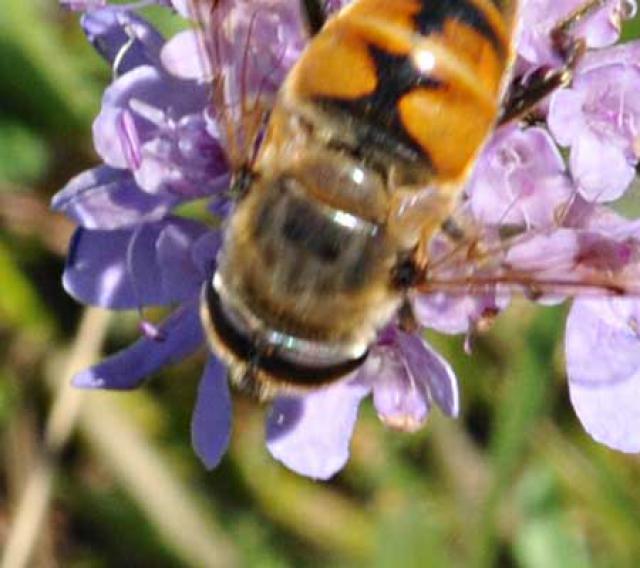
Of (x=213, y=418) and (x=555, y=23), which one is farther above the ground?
(x=555, y=23)

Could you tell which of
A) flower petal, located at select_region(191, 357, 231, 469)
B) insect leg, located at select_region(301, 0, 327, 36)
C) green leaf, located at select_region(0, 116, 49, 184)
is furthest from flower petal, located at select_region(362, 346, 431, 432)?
green leaf, located at select_region(0, 116, 49, 184)

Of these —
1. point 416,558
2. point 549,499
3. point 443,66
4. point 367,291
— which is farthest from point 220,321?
point 549,499

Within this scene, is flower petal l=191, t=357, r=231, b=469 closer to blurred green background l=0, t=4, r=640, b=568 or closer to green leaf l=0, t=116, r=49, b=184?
blurred green background l=0, t=4, r=640, b=568

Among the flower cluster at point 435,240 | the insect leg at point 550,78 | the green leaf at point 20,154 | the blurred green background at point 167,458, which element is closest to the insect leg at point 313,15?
the flower cluster at point 435,240

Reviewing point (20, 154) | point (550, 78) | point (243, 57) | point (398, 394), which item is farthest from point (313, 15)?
point (20, 154)

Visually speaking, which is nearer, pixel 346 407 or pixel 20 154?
pixel 346 407

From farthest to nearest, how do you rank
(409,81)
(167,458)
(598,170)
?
(167,458) → (598,170) → (409,81)

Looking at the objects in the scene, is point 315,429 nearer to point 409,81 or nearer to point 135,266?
point 135,266
